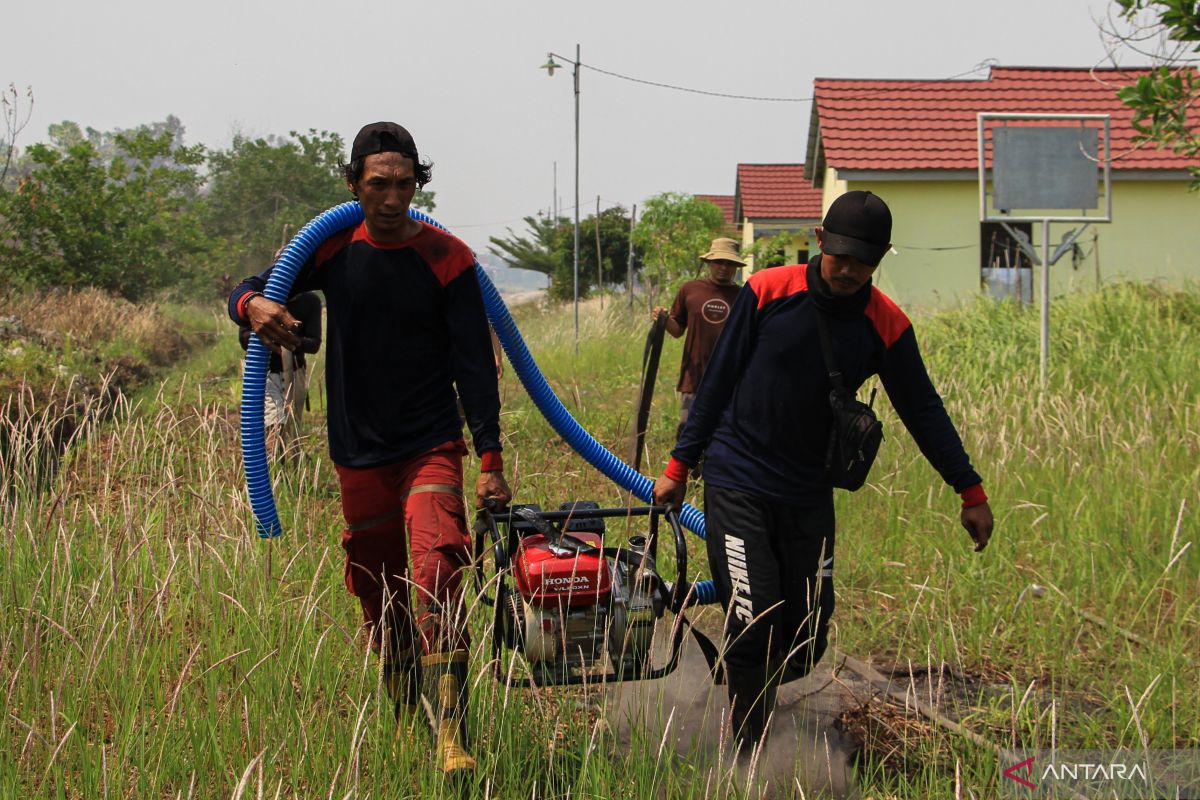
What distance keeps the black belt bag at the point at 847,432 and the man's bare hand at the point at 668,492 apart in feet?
1.80

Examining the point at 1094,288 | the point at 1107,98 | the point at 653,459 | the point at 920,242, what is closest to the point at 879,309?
the point at 653,459

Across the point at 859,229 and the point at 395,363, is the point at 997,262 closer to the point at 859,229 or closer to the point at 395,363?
the point at 859,229

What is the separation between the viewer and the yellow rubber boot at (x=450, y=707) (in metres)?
3.37

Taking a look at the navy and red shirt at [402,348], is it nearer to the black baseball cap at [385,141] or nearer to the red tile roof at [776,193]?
the black baseball cap at [385,141]

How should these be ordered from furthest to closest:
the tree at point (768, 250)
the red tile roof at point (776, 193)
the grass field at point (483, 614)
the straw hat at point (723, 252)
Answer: the red tile roof at point (776, 193)
the tree at point (768, 250)
the straw hat at point (723, 252)
the grass field at point (483, 614)

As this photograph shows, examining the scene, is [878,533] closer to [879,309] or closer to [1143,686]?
[1143,686]

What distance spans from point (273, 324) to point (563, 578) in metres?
1.21

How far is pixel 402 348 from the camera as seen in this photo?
401 cm

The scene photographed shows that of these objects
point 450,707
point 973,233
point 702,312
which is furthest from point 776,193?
point 450,707

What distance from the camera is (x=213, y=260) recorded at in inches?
1762

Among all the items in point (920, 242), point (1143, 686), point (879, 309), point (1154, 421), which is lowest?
point (1143, 686)

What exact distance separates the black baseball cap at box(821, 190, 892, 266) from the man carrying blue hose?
3.97 feet

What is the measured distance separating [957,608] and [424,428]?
3030 millimetres

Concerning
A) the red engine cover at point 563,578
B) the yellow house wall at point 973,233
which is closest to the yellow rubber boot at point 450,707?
the red engine cover at point 563,578
